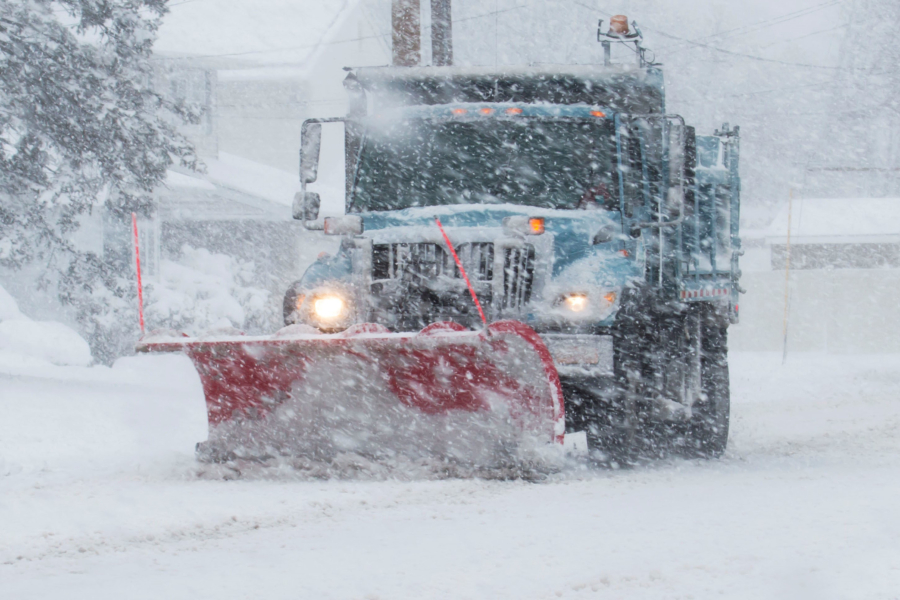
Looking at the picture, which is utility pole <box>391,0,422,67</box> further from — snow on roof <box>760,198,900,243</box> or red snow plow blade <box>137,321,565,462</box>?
snow on roof <box>760,198,900,243</box>

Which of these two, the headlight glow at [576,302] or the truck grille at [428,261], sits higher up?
the truck grille at [428,261]

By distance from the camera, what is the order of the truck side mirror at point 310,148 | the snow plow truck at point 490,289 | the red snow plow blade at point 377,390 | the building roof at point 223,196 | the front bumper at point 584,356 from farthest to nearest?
1. the building roof at point 223,196
2. the truck side mirror at point 310,148
3. the front bumper at point 584,356
4. the snow plow truck at point 490,289
5. the red snow plow blade at point 377,390

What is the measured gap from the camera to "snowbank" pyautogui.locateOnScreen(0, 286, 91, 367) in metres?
16.4

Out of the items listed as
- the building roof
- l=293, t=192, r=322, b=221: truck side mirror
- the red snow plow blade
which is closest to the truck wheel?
the red snow plow blade

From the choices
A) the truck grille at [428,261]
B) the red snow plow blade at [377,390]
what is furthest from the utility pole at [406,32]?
the red snow plow blade at [377,390]

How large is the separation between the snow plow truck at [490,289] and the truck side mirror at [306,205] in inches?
0.9

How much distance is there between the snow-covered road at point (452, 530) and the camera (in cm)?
440

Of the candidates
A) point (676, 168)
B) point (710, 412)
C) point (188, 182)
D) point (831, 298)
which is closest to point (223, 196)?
point (188, 182)

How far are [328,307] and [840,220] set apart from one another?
995 inches

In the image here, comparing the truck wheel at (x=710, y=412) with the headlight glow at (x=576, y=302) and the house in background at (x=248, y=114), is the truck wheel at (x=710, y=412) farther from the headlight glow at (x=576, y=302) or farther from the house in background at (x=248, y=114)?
the house in background at (x=248, y=114)

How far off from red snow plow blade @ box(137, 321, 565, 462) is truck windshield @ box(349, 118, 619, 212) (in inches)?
64.3

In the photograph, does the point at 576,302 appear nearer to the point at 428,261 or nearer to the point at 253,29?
the point at 428,261

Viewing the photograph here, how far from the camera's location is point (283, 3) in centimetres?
3231

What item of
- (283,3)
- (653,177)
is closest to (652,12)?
(283,3)
